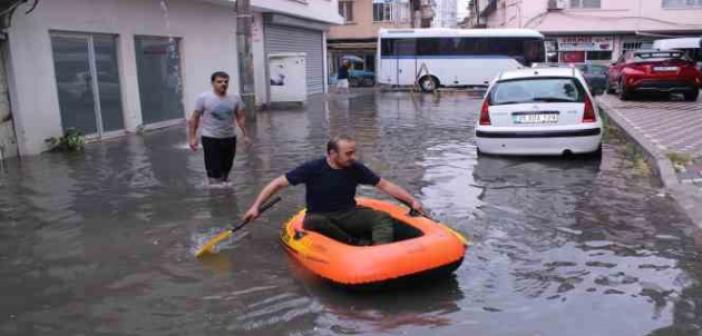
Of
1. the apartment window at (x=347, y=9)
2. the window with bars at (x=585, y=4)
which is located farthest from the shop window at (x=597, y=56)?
the apartment window at (x=347, y=9)

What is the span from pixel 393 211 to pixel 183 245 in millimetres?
1985

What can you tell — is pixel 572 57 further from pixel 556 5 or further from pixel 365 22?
pixel 365 22

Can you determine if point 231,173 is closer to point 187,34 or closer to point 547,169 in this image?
point 547,169

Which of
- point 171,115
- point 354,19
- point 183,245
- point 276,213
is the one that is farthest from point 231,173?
point 354,19

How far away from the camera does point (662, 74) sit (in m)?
19.4

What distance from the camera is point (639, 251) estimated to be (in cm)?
570

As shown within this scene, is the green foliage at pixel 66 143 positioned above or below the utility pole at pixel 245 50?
below

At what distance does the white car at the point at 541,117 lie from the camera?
9781 millimetres

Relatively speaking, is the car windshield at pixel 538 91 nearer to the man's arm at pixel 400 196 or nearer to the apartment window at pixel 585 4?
the man's arm at pixel 400 196

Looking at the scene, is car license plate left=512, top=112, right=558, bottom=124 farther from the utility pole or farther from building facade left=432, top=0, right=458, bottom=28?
building facade left=432, top=0, right=458, bottom=28

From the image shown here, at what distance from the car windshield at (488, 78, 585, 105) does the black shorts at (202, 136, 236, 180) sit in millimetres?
4104

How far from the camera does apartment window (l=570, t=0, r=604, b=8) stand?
38.3 meters

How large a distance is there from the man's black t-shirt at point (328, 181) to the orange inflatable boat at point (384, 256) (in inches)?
13.1

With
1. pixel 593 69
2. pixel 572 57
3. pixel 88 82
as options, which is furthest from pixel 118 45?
pixel 572 57
